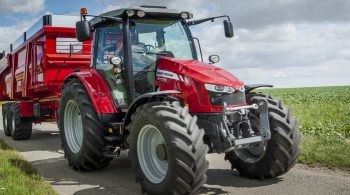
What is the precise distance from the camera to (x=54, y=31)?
9.62 m

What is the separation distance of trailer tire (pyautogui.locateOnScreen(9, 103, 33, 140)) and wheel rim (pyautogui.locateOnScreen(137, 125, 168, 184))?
6.86 meters

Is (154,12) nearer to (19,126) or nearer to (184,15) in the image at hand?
(184,15)

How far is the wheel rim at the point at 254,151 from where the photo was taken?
5816mm

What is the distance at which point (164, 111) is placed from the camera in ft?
15.9

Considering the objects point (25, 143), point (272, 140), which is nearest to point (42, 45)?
point (25, 143)

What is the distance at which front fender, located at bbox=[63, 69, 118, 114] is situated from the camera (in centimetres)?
637

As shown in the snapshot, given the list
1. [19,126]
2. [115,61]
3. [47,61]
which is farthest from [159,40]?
[19,126]

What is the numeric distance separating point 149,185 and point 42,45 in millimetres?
6036

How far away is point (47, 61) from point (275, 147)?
5966mm

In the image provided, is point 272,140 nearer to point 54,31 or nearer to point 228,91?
point 228,91

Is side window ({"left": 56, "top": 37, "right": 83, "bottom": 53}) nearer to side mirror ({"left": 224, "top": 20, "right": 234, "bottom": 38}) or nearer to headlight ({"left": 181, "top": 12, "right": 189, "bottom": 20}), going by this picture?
headlight ({"left": 181, "top": 12, "right": 189, "bottom": 20})

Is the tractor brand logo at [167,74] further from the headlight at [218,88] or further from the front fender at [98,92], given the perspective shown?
the front fender at [98,92]

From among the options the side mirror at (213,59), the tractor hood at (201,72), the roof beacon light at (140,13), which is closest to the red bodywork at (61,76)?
the tractor hood at (201,72)

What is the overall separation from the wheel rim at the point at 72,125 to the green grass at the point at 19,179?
0.79 meters
